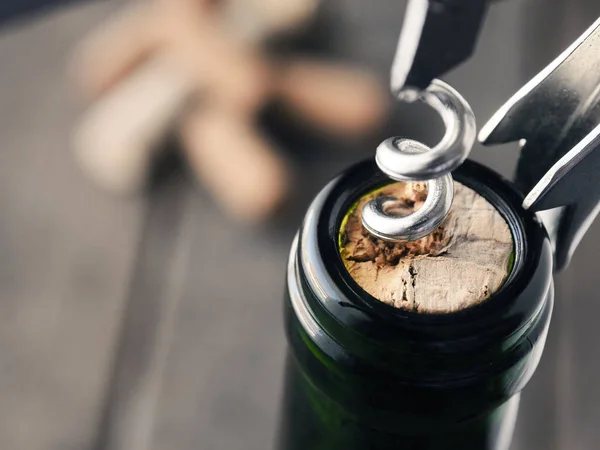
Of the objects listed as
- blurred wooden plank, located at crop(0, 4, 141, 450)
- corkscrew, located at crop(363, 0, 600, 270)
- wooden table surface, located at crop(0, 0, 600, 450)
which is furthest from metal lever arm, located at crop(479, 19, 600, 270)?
blurred wooden plank, located at crop(0, 4, 141, 450)

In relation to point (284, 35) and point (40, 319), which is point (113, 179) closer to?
point (40, 319)

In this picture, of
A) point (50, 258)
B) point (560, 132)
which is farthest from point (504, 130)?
point (50, 258)

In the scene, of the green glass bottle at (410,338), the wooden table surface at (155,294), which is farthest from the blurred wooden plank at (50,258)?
the green glass bottle at (410,338)

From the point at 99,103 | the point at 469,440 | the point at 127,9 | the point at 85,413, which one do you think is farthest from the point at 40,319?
the point at 469,440

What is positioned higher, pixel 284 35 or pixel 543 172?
pixel 284 35

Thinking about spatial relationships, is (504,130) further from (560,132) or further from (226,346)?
(226,346)

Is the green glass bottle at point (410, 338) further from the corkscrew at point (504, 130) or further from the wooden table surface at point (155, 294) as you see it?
the wooden table surface at point (155, 294)
